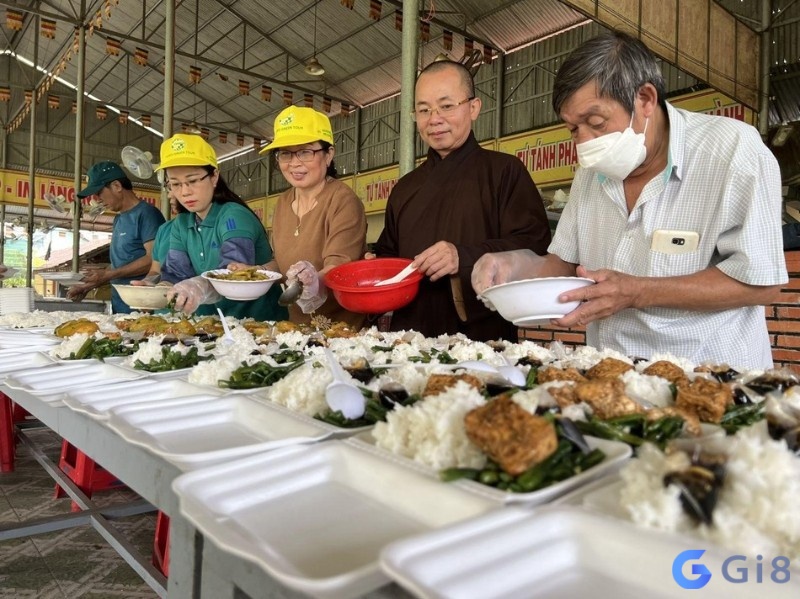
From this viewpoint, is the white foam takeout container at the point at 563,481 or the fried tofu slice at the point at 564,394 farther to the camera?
the fried tofu slice at the point at 564,394

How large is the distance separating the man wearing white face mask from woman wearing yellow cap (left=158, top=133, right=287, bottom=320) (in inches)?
60.0

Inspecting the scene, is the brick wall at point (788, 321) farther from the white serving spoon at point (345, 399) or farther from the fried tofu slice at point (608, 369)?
the white serving spoon at point (345, 399)

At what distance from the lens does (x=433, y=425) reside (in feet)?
2.54

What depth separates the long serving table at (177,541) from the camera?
654mm

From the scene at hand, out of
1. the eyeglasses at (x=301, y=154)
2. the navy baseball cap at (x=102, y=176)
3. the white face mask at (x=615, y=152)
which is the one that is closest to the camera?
the white face mask at (x=615, y=152)

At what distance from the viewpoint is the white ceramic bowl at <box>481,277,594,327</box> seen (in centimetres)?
147

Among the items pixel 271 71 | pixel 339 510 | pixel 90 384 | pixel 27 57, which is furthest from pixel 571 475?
pixel 27 57

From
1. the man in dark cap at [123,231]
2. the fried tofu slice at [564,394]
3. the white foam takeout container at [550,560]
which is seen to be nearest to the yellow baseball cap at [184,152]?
the man in dark cap at [123,231]

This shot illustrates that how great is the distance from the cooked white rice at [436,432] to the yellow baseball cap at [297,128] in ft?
6.26

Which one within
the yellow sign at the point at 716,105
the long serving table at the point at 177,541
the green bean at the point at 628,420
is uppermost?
the yellow sign at the point at 716,105

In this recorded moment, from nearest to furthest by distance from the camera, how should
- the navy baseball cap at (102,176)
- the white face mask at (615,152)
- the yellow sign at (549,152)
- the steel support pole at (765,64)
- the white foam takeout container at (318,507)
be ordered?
the white foam takeout container at (318,507)
the white face mask at (615,152)
the navy baseball cap at (102,176)
the steel support pole at (765,64)
the yellow sign at (549,152)

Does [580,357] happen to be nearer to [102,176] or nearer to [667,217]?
[667,217]

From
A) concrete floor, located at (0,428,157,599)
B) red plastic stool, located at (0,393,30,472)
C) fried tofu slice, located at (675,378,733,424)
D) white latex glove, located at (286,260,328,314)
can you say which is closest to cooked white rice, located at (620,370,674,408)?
fried tofu slice, located at (675,378,733,424)

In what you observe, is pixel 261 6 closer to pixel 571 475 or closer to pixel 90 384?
pixel 90 384
